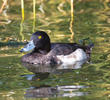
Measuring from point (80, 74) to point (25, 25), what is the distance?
20.5 feet

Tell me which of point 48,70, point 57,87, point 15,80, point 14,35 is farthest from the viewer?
point 14,35

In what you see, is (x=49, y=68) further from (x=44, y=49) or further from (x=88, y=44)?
(x=88, y=44)

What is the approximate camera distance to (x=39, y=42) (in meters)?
11.3

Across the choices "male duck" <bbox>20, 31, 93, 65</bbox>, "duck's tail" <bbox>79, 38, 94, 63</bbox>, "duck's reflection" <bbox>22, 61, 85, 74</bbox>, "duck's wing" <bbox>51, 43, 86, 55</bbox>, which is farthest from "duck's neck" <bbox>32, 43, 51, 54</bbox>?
"duck's tail" <bbox>79, 38, 94, 63</bbox>

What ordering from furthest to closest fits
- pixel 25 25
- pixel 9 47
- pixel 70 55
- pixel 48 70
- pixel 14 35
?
1. pixel 25 25
2. pixel 14 35
3. pixel 9 47
4. pixel 70 55
5. pixel 48 70

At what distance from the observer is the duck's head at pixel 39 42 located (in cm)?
1120

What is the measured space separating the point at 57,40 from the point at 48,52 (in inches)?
66.2

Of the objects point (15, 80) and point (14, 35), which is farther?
point (14, 35)

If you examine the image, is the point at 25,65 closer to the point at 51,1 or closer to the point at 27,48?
the point at 27,48

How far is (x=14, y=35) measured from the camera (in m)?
13.9

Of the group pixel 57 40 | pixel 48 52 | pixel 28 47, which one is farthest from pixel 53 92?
pixel 57 40

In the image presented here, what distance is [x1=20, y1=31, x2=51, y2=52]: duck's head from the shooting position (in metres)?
11.2

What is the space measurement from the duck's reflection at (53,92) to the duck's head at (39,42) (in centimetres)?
266

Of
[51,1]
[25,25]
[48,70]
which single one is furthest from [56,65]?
[51,1]
